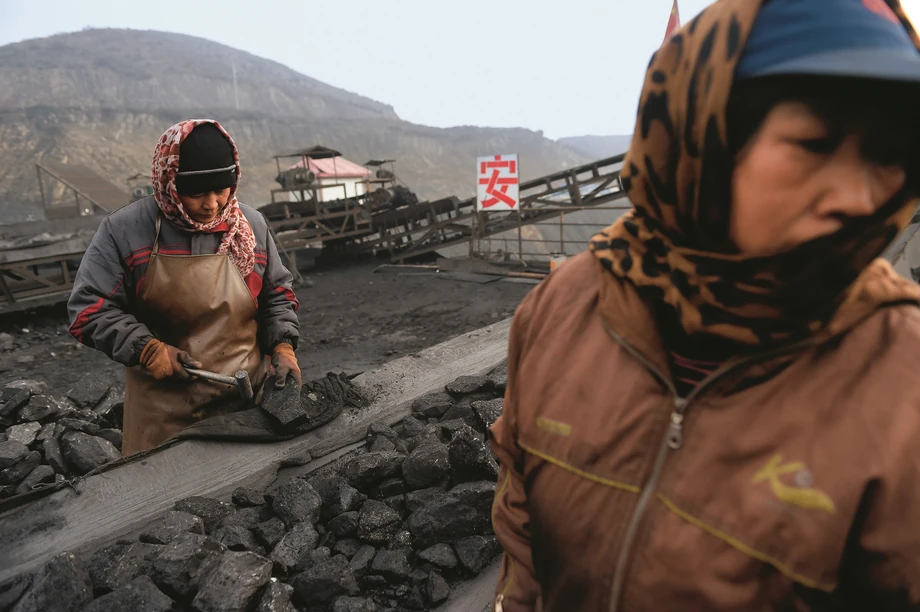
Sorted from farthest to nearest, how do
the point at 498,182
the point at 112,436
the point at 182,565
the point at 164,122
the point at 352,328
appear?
the point at 164,122, the point at 498,182, the point at 352,328, the point at 112,436, the point at 182,565

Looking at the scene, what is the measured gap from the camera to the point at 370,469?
2.35 metres

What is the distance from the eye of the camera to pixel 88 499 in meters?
2.19

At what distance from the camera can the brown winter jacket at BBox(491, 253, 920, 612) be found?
730mm

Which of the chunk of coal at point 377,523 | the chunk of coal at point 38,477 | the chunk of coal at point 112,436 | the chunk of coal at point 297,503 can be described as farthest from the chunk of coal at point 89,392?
the chunk of coal at point 377,523

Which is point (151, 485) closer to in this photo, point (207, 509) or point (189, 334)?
point (207, 509)

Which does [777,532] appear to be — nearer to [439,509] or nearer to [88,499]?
[439,509]

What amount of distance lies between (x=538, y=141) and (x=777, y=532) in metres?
79.2

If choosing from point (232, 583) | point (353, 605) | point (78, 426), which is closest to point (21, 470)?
point (78, 426)

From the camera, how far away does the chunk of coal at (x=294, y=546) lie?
1.96 meters

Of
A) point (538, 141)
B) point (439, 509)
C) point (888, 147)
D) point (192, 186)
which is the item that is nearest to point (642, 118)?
point (888, 147)

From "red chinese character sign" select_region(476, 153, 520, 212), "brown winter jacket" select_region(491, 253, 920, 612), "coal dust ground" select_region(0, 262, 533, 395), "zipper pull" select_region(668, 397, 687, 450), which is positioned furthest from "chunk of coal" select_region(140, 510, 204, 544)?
"red chinese character sign" select_region(476, 153, 520, 212)

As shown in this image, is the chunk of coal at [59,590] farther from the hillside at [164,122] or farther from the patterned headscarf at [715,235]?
the hillside at [164,122]

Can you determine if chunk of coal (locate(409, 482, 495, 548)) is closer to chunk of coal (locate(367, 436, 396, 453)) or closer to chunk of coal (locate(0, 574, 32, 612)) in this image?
chunk of coal (locate(367, 436, 396, 453))

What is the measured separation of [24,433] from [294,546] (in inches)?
99.3
